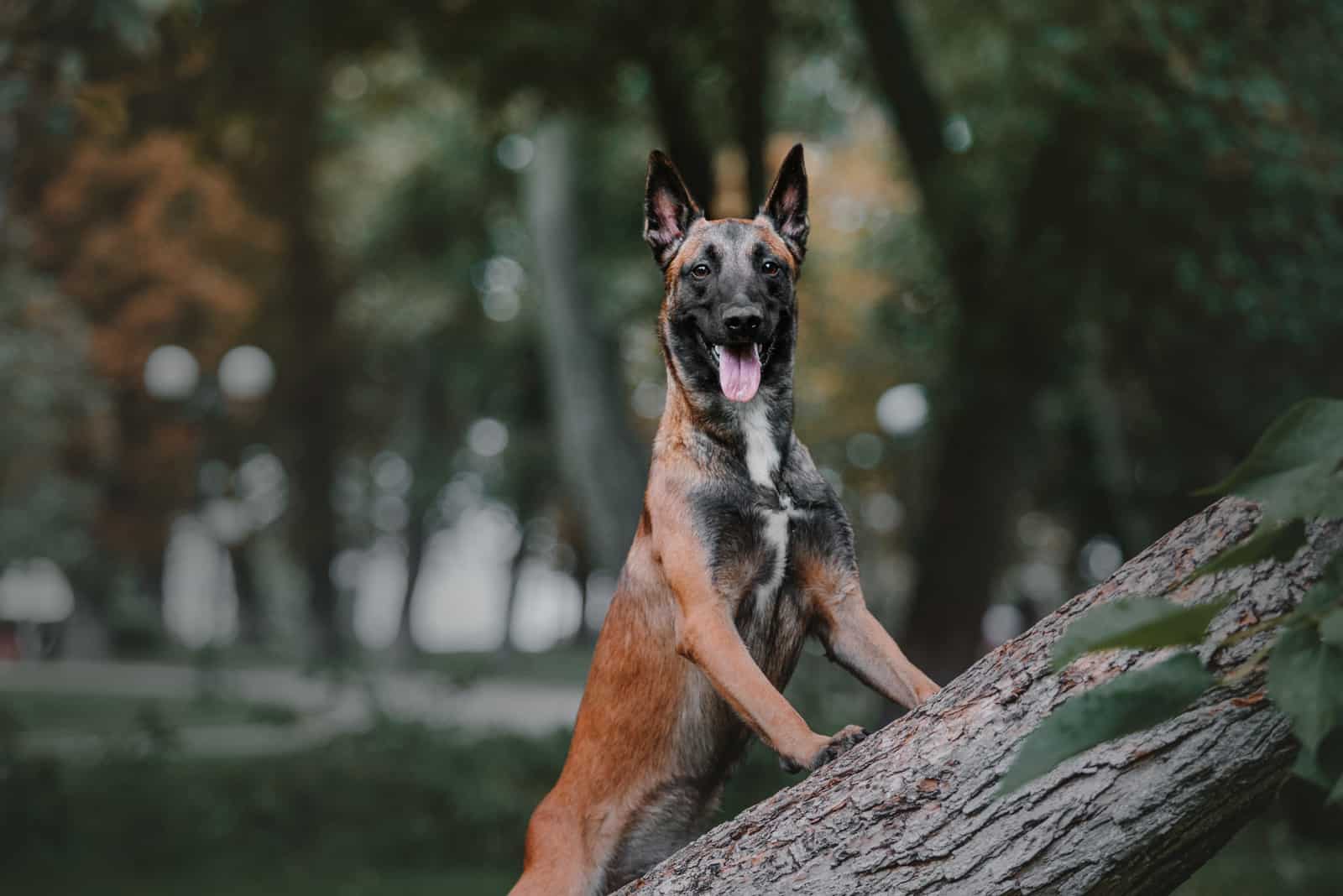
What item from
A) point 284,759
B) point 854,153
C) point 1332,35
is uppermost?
point 854,153

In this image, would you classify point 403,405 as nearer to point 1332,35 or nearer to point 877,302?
point 877,302

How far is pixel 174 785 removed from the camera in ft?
39.0

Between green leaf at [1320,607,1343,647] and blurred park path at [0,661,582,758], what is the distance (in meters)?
11.3

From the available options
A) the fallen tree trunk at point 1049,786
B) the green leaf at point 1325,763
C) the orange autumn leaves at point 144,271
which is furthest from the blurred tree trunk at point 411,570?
the green leaf at point 1325,763

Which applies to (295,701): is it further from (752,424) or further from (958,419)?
(752,424)

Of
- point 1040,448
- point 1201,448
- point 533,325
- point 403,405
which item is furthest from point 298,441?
point 1201,448

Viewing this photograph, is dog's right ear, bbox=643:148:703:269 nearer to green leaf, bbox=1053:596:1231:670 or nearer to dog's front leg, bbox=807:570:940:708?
dog's front leg, bbox=807:570:940:708

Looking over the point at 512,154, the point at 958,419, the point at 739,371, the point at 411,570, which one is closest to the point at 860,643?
the point at 739,371

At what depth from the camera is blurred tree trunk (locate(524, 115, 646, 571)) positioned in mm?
12062

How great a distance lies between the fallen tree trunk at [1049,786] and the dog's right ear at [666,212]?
1354 millimetres

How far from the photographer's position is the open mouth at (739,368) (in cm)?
279

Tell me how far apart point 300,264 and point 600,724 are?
78.6 ft

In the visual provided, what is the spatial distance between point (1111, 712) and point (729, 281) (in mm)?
1672

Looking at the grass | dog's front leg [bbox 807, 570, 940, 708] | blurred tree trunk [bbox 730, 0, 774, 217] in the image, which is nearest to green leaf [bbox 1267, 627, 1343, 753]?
dog's front leg [bbox 807, 570, 940, 708]
